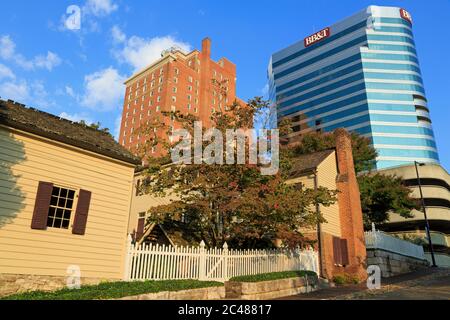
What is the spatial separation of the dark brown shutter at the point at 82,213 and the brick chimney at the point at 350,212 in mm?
13033

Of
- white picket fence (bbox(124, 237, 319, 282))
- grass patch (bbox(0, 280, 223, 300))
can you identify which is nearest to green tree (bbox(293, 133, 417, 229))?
white picket fence (bbox(124, 237, 319, 282))

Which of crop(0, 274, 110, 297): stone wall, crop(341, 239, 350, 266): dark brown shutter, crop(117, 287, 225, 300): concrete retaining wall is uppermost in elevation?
crop(341, 239, 350, 266): dark brown shutter

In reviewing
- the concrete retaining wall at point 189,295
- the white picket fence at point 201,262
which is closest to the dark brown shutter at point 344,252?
the white picket fence at point 201,262

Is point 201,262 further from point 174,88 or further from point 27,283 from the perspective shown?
point 174,88

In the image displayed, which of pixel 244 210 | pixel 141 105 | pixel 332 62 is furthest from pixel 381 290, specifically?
pixel 332 62

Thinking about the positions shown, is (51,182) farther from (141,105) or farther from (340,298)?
(141,105)

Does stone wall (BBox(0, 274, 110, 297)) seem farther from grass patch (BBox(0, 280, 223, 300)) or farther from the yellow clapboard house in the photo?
grass patch (BBox(0, 280, 223, 300))

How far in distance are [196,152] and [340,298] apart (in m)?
8.47

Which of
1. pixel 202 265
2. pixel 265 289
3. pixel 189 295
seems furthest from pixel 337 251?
Answer: pixel 189 295

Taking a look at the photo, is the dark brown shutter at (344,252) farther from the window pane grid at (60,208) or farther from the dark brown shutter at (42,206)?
the dark brown shutter at (42,206)

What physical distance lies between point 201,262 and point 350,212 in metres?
11.3

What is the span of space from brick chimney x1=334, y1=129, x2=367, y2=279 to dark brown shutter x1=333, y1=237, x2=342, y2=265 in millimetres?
544

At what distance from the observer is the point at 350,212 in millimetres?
20984

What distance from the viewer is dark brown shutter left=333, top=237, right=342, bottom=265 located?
65.1ft
